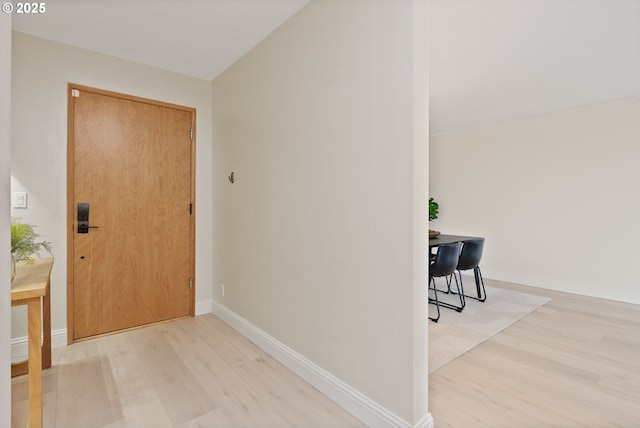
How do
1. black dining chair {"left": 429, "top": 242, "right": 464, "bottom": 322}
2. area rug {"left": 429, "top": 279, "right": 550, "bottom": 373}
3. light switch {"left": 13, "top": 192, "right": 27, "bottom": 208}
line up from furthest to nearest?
black dining chair {"left": 429, "top": 242, "right": 464, "bottom": 322} < area rug {"left": 429, "top": 279, "right": 550, "bottom": 373} < light switch {"left": 13, "top": 192, "right": 27, "bottom": 208}

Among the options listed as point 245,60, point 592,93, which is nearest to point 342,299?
point 245,60

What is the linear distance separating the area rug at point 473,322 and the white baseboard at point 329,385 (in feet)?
2.27

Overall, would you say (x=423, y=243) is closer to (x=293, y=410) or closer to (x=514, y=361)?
(x=293, y=410)

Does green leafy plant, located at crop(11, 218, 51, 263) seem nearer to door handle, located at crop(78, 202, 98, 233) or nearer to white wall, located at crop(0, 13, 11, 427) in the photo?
door handle, located at crop(78, 202, 98, 233)

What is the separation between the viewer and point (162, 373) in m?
2.10

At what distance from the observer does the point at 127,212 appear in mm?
2783

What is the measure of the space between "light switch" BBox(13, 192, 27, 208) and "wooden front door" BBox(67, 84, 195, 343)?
0.87 ft

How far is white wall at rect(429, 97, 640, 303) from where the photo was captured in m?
3.69

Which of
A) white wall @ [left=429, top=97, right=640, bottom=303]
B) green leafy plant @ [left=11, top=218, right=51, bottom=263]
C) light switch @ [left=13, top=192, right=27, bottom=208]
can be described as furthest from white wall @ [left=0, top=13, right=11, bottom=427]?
white wall @ [left=429, top=97, right=640, bottom=303]

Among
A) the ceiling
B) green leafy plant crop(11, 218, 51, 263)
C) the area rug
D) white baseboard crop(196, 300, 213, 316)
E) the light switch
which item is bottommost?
the area rug

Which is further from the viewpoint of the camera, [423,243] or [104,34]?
[104,34]

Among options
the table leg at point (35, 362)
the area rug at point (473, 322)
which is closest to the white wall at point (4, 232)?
the table leg at point (35, 362)

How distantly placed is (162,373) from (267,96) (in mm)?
2103

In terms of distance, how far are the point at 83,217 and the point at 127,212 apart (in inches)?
12.4
